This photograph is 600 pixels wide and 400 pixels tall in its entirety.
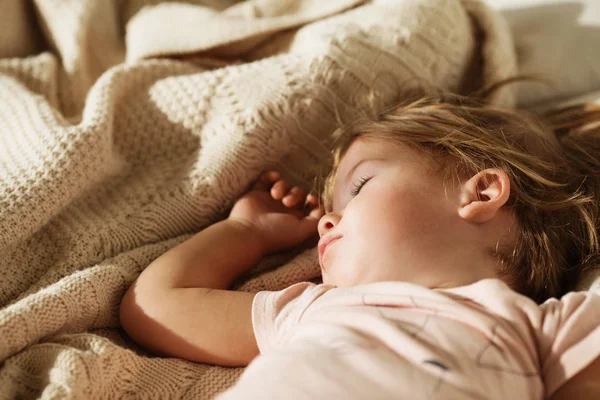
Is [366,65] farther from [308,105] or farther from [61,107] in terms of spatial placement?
[61,107]

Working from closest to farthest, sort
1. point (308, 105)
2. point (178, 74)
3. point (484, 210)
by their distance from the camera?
point (484, 210) → point (308, 105) → point (178, 74)

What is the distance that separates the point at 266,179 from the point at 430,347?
0.50 meters

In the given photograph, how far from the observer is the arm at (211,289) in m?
0.75

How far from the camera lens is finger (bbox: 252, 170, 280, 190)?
99 centimetres

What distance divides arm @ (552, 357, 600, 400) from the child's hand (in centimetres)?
47

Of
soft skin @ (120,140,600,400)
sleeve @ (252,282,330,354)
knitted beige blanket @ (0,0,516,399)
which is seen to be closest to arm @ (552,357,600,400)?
soft skin @ (120,140,600,400)

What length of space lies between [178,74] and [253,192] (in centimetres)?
31

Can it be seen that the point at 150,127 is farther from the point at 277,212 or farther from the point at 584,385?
the point at 584,385

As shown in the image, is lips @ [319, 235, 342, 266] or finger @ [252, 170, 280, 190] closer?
lips @ [319, 235, 342, 266]

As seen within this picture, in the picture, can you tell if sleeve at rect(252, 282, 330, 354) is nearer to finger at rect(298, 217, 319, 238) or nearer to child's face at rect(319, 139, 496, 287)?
child's face at rect(319, 139, 496, 287)

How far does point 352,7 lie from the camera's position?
1168mm

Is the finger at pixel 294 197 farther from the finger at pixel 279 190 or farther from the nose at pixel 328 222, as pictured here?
the nose at pixel 328 222

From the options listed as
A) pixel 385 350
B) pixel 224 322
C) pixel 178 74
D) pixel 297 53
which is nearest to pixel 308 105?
pixel 297 53

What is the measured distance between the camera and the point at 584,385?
0.60m
